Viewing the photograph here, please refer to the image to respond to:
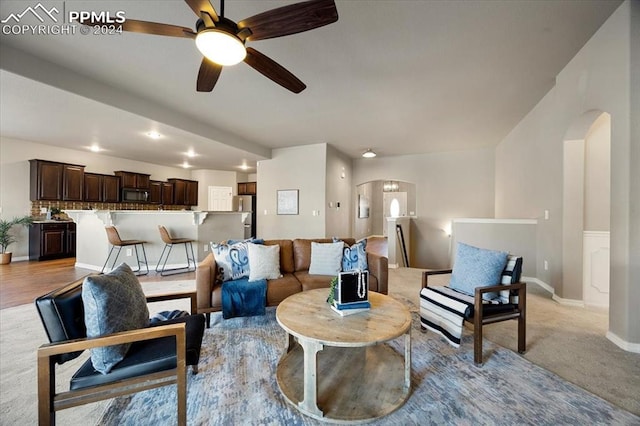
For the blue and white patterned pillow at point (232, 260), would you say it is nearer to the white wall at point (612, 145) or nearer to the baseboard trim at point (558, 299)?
the white wall at point (612, 145)

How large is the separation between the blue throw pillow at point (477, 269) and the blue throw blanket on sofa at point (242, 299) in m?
1.90

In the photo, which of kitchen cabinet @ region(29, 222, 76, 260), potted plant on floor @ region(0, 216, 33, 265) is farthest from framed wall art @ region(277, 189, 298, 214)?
potted plant on floor @ region(0, 216, 33, 265)

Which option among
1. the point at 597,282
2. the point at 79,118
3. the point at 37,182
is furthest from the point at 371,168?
the point at 37,182

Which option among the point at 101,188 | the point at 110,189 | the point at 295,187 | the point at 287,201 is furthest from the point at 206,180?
the point at 295,187

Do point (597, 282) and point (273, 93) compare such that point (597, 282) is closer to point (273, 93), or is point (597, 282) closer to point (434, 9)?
point (434, 9)

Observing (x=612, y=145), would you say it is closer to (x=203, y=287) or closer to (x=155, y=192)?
(x=203, y=287)

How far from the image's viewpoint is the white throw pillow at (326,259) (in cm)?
293

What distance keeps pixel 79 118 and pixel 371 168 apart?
20.1ft

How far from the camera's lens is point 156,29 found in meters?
1.59

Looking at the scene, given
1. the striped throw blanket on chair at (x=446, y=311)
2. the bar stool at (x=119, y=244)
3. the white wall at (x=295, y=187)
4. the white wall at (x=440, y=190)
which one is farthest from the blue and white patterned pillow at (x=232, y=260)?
the white wall at (x=440, y=190)

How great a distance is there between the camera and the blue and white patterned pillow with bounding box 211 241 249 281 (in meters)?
2.68

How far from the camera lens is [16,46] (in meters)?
2.41

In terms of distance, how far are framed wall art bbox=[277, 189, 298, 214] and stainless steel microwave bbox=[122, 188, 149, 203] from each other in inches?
175

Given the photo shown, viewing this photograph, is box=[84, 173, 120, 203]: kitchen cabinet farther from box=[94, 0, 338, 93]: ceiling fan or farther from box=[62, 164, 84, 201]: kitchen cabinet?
box=[94, 0, 338, 93]: ceiling fan
